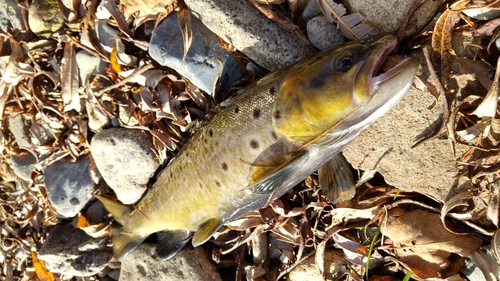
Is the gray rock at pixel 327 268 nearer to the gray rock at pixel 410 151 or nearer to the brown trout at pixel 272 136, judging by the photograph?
the brown trout at pixel 272 136

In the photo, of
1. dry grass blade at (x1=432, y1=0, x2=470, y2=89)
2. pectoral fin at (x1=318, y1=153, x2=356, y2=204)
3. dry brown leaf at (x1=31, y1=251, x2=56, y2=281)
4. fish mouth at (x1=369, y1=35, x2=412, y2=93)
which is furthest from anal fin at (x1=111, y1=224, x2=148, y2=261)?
dry grass blade at (x1=432, y1=0, x2=470, y2=89)

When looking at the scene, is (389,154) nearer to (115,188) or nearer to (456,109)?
(456,109)

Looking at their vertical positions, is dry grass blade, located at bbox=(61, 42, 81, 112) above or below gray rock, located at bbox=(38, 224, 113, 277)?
above

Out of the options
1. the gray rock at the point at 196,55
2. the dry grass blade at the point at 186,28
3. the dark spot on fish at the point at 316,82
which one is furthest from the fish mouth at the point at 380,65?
the dry grass blade at the point at 186,28

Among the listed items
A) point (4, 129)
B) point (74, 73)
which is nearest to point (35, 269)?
point (4, 129)

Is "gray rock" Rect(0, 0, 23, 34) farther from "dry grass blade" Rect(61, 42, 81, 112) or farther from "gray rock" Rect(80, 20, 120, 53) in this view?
"gray rock" Rect(80, 20, 120, 53)

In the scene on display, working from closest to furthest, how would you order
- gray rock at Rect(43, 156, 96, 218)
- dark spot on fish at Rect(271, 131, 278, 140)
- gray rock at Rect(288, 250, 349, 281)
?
dark spot on fish at Rect(271, 131, 278, 140) → gray rock at Rect(288, 250, 349, 281) → gray rock at Rect(43, 156, 96, 218)

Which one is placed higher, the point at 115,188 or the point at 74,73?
the point at 74,73

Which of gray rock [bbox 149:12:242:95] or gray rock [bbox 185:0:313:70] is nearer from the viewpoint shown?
gray rock [bbox 185:0:313:70]
